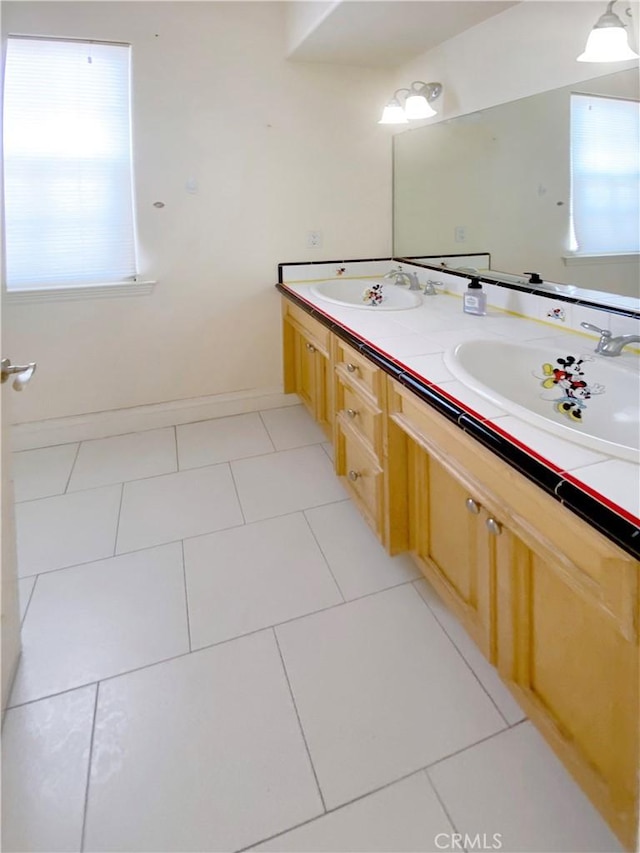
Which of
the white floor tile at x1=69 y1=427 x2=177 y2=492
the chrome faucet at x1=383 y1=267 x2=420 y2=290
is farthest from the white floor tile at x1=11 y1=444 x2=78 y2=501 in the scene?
the chrome faucet at x1=383 y1=267 x2=420 y2=290

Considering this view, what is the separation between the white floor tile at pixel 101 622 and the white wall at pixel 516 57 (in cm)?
211

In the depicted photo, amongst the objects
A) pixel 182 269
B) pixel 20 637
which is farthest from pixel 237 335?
pixel 20 637

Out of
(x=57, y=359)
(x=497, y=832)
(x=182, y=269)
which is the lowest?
(x=497, y=832)

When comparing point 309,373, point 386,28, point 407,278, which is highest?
point 386,28

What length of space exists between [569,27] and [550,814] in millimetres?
2200

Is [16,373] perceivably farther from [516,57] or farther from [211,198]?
[516,57]

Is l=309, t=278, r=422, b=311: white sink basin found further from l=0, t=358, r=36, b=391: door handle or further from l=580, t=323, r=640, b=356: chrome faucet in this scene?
l=0, t=358, r=36, b=391: door handle

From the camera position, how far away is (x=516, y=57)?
1.89m

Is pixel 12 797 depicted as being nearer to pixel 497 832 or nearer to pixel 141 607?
pixel 141 607

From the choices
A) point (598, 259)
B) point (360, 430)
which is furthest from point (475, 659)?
point (598, 259)

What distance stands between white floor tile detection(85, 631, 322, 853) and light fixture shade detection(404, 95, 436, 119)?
2424 millimetres

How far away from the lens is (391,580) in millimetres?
1748

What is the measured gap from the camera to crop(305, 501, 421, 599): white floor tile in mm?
1742

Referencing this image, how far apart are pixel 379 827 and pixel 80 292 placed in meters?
2.59
